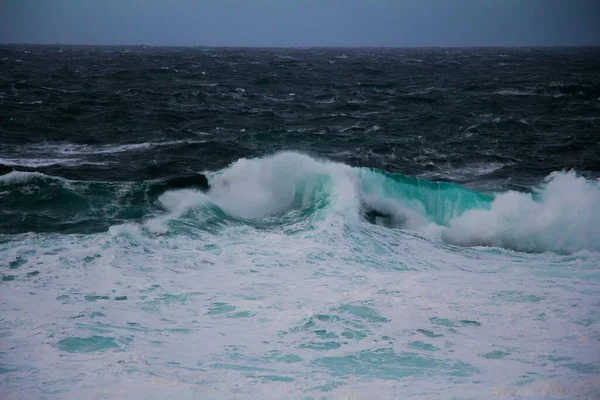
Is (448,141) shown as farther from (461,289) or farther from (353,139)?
(461,289)

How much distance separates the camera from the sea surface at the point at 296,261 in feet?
22.1

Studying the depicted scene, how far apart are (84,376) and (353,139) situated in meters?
16.5

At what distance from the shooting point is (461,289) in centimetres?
930

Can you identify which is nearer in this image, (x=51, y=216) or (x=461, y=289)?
(x=461, y=289)

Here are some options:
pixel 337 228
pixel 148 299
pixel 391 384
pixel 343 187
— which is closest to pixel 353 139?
pixel 343 187

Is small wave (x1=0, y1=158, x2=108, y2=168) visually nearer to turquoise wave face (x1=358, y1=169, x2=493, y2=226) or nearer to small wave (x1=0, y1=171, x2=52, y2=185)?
small wave (x1=0, y1=171, x2=52, y2=185)

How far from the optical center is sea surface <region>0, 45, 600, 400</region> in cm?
673

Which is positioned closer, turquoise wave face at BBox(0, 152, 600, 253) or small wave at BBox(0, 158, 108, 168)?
turquoise wave face at BBox(0, 152, 600, 253)

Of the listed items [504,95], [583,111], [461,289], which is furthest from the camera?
[504,95]

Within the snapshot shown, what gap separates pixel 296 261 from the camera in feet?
34.1

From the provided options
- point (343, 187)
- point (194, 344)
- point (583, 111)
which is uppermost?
point (583, 111)

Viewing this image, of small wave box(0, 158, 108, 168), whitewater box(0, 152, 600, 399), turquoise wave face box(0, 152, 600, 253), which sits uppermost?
small wave box(0, 158, 108, 168)

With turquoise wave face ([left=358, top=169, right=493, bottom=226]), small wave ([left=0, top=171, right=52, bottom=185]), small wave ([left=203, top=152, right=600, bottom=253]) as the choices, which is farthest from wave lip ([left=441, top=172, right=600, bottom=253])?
small wave ([left=0, top=171, right=52, bottom=185])

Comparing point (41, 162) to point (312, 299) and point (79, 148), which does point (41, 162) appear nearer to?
point (79, 148)
